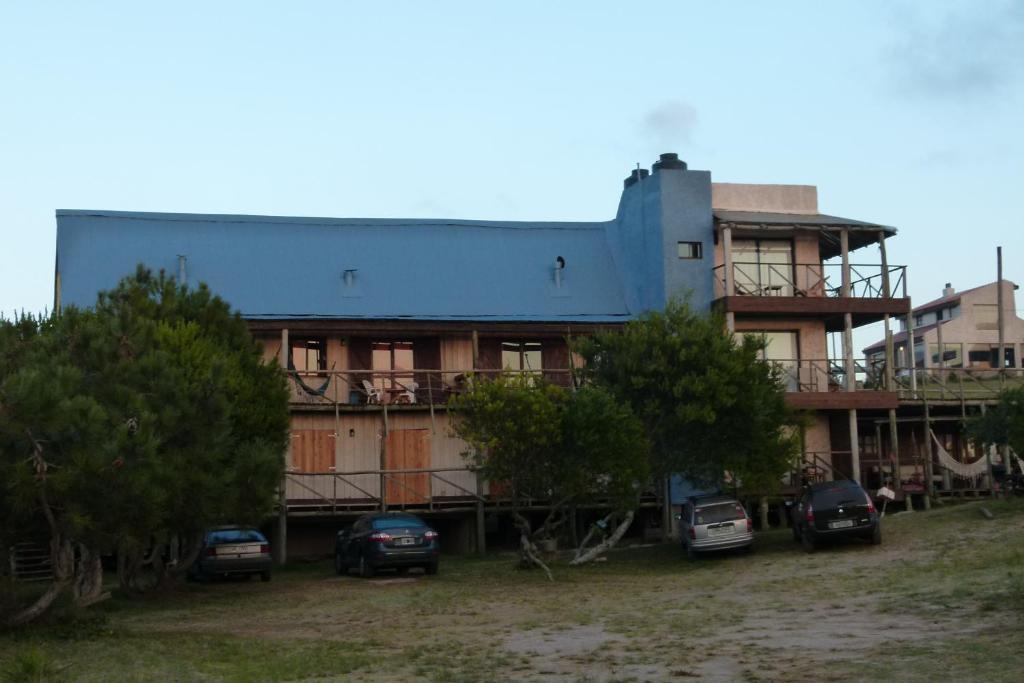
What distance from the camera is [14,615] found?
16953 mm

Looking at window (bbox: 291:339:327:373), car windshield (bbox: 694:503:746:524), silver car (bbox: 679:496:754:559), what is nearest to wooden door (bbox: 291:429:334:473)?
window (bbox: 291:339:327:373)

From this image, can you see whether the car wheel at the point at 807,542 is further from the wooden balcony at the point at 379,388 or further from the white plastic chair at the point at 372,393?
the white plastic chair at the point at 372,393

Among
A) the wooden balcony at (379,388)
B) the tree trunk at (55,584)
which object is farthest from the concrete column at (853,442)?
the tree trunk at (55,584)

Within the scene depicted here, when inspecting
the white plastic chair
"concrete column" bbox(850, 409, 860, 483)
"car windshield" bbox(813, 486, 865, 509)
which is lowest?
"car windshield" bbox(813, 486, 865, 509)

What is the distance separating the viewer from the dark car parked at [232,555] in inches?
1101

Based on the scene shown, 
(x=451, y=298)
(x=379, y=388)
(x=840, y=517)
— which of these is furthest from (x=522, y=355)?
(x=840, y=517)

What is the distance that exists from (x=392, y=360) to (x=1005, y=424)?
17818mm

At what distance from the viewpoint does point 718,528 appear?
28719 millimetres

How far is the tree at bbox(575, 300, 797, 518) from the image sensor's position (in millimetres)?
30000

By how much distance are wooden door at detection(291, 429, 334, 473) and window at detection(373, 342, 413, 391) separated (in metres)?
2.56

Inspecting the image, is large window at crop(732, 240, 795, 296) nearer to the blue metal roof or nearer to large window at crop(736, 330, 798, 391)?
large window at crop(736, 330, 798, 391)

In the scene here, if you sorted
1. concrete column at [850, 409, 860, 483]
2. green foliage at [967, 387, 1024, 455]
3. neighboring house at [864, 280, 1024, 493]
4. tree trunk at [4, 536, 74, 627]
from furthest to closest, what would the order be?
neighboring house at [864, 280, 1024, 493]
concrete column at [850, 409, 860, 483]
green foliage at [967, 387, 1024, 455]
tree trunk at [4, 536, 74, 627]

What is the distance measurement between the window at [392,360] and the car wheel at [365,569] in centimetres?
→ 996

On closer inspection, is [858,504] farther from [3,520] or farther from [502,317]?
[3,520]
